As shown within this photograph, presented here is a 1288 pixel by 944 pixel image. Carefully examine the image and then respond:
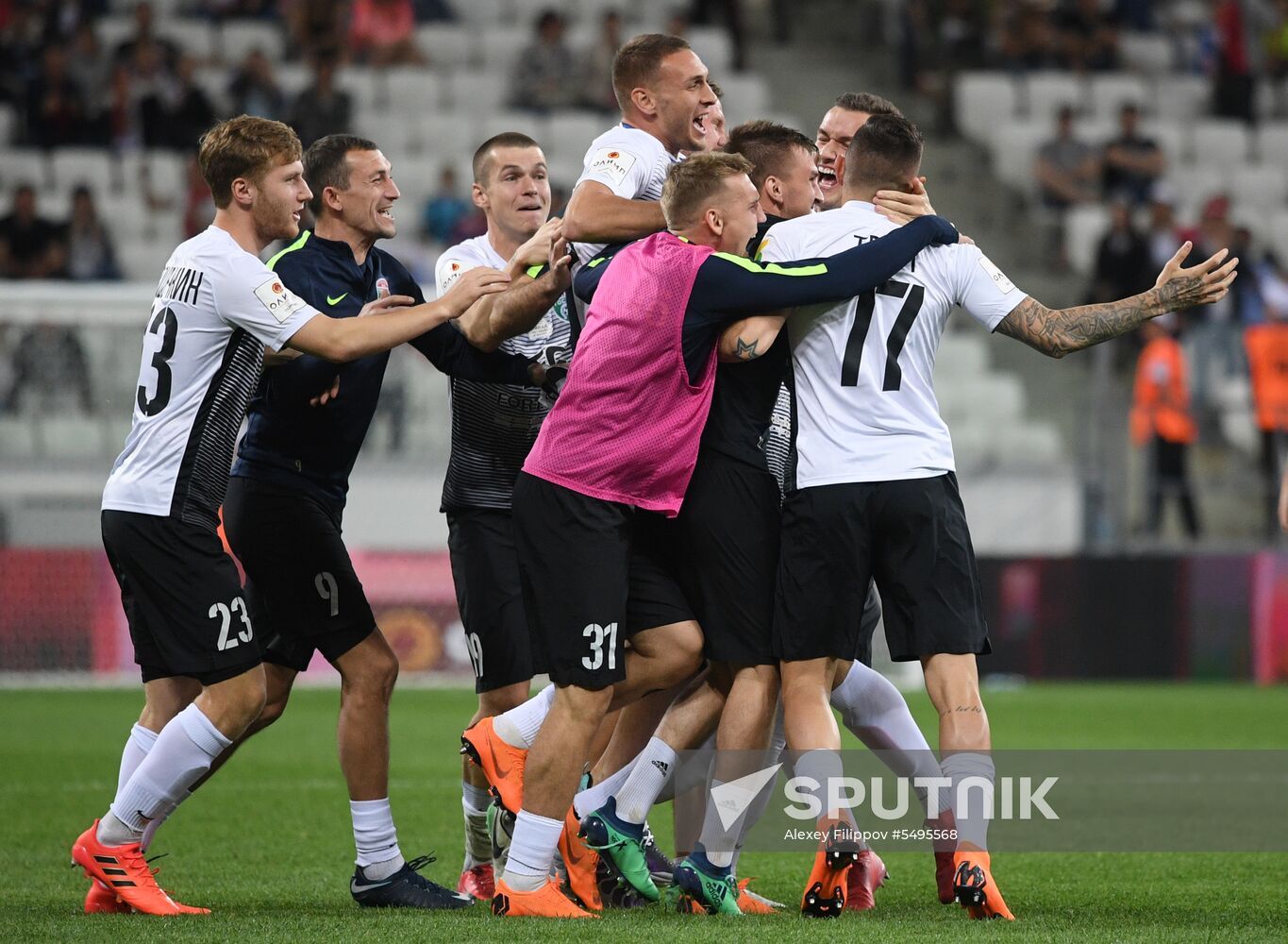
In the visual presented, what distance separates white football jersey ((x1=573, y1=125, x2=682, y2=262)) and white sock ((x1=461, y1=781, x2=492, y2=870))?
185cm

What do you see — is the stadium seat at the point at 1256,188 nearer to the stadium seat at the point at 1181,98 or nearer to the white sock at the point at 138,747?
the stadium seat at the point at 1181,98

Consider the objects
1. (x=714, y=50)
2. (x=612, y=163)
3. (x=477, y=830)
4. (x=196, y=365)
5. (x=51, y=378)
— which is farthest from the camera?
(x=714, y=50)

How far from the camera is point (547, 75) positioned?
19125 millimetres

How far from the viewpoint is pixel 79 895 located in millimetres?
6066

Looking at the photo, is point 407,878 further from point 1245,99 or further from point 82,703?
point 1245,99

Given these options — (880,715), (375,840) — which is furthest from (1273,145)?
(375,840)

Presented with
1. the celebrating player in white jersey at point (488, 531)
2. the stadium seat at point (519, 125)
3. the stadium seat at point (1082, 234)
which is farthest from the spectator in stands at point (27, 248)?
the celebrating player in white jersey at point (488, 531)

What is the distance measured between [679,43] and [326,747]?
586 cm

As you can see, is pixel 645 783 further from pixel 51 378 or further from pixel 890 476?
pixel 51 378

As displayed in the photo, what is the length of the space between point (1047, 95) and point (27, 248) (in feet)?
36.2

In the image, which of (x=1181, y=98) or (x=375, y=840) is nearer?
(x=375, y=840)

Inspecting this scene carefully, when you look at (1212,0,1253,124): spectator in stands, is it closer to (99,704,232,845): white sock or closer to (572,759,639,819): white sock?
(572,759,639,819): white sock

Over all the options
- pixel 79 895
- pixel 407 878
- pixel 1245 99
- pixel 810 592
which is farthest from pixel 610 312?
pixel 1245 99

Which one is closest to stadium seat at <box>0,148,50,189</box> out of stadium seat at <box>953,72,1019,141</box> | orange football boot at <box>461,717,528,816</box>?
stadium seat at <box>953,72,1019,141</box>
